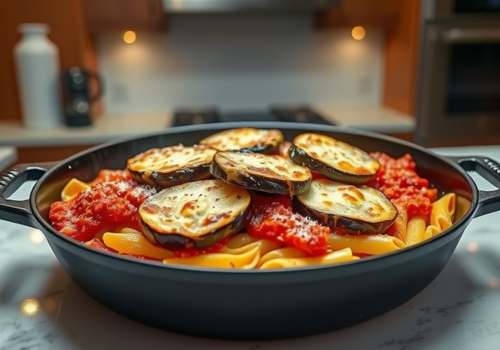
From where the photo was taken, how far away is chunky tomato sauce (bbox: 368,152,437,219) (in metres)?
0.87

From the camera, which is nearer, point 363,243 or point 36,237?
point 363,243

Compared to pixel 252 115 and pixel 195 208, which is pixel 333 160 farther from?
pixel 252 115

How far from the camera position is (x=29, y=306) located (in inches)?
28.0

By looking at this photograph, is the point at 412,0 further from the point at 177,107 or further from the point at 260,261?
the point at 260,261

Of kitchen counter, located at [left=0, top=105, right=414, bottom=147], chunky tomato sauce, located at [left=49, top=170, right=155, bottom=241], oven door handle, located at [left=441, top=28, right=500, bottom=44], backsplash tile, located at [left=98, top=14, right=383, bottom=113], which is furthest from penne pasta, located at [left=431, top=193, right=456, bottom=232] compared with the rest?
backsplash tile, located at [left=98, top=14, right=383, bottom=113]

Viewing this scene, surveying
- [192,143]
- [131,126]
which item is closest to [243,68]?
[131,126]

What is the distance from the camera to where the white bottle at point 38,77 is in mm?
2324

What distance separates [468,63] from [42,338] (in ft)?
7.89

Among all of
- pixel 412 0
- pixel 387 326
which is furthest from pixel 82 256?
pixel 412 0

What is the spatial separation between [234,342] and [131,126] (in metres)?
2.07

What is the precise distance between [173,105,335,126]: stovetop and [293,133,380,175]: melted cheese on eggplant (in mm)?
1622

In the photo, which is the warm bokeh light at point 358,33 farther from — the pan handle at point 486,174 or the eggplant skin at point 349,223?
the eggplant skin at point 349,223

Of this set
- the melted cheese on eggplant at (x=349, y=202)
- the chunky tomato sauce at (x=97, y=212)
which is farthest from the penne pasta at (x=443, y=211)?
the chunky tomato sauce at (x=97, y=212)

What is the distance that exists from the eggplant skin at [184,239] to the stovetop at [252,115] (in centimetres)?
190
